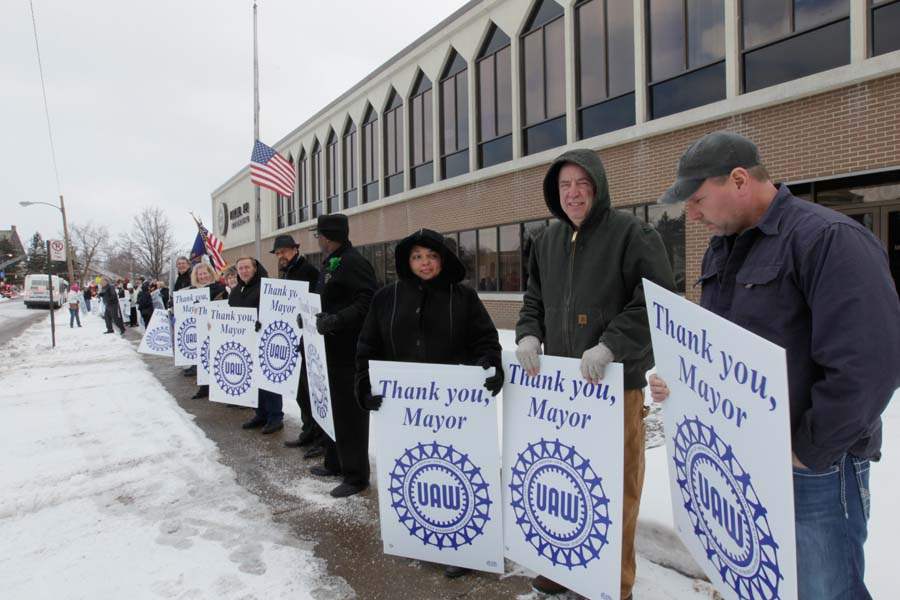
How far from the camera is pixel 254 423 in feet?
19.9

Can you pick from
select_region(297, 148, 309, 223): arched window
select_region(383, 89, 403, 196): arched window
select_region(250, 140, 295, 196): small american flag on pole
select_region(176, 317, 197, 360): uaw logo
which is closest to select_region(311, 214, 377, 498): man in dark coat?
select_region(176, 317, 197, 360): uaw logo

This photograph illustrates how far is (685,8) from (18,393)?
13327 millimetres

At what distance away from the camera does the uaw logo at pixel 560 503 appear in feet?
7.89

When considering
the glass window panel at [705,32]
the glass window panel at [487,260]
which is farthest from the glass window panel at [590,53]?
the glass window panel at [487,260]

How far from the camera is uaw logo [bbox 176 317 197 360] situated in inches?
327

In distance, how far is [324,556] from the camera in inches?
124

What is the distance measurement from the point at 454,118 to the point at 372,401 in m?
15.2

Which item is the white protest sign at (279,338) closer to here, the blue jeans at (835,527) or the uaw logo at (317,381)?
the uaw logo at (317,381)

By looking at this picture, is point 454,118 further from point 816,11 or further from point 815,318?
point 815,318

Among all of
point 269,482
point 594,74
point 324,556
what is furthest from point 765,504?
point 594,74

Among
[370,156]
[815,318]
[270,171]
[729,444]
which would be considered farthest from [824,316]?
[370,156]

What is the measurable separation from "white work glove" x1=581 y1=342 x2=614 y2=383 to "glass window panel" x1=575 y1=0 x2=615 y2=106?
11.2 meters

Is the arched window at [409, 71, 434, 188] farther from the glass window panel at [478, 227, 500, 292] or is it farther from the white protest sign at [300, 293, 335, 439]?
the white protest sign at [300, 293, 335, 439]

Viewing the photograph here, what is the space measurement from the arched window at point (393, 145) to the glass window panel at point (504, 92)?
18.2ft
